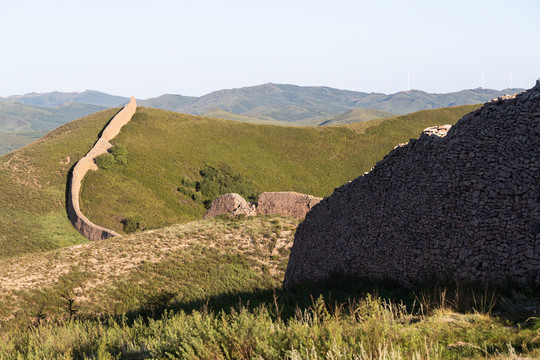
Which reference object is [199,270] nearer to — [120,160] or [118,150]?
[120,160]

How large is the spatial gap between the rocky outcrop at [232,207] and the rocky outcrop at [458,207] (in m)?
21.4

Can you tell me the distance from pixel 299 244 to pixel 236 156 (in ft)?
167

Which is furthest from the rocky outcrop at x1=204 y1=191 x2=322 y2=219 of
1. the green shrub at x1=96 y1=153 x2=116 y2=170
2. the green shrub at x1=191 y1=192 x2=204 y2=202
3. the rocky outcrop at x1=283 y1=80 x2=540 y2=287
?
the green shrub at x1=96 y1=153 x2=116 y2=170

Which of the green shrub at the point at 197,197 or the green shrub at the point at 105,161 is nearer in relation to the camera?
the green shrub at the point at 105,161

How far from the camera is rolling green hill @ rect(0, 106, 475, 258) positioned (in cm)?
4675

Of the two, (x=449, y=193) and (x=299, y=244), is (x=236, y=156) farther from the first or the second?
(x=449, y=193)

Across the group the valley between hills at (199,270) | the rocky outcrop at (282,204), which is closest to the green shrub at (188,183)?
the valley between hills at (199,270)

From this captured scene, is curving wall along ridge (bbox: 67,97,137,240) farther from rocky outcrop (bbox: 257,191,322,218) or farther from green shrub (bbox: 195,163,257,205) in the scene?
green shrub (bbox: 195,163,257,205)

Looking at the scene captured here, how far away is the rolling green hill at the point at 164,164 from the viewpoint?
46750mm

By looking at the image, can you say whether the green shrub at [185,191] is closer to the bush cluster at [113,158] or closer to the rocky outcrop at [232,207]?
the bush cluster at [113,158]

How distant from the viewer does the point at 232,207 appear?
35625 millimetres

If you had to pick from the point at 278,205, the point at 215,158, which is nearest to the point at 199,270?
the point at 278,205

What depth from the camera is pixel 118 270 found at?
75.7 feet

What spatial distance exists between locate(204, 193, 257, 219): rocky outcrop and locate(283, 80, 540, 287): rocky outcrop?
70.4 feet
